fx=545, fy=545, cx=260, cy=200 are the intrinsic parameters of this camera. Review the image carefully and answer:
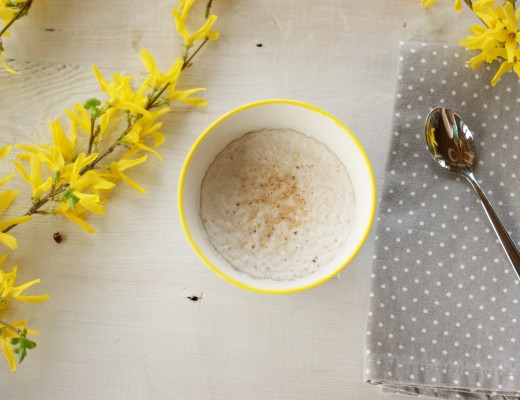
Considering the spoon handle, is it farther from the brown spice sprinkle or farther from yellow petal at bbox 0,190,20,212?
yellow petal at bbox 0,190,20,212

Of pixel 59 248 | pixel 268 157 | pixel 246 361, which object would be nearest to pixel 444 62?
pixel 268 157

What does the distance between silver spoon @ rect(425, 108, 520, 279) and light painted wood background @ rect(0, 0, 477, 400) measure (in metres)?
0.07

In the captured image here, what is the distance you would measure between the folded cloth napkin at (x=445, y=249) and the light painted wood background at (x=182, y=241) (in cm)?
4

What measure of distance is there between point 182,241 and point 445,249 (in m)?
0.37

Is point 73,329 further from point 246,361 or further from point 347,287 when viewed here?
point 347,287

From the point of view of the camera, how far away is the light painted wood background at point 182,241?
79 cm

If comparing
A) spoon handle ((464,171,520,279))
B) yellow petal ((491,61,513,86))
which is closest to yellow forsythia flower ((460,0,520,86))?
yellow petal ((491,61,513,86))

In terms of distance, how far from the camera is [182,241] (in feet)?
2.61

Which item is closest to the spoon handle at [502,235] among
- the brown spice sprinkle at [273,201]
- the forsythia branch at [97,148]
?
the brown spice sprinkle at [273,201]

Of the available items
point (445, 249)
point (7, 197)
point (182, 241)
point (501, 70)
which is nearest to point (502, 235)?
point (445, 249)

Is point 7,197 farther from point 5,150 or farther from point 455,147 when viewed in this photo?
point 455,147

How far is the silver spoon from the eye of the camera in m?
0.74

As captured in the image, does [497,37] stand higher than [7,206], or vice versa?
[497,37]

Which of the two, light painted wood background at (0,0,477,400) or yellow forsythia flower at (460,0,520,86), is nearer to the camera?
yellow forsythia flower at (460,0,520,86)
